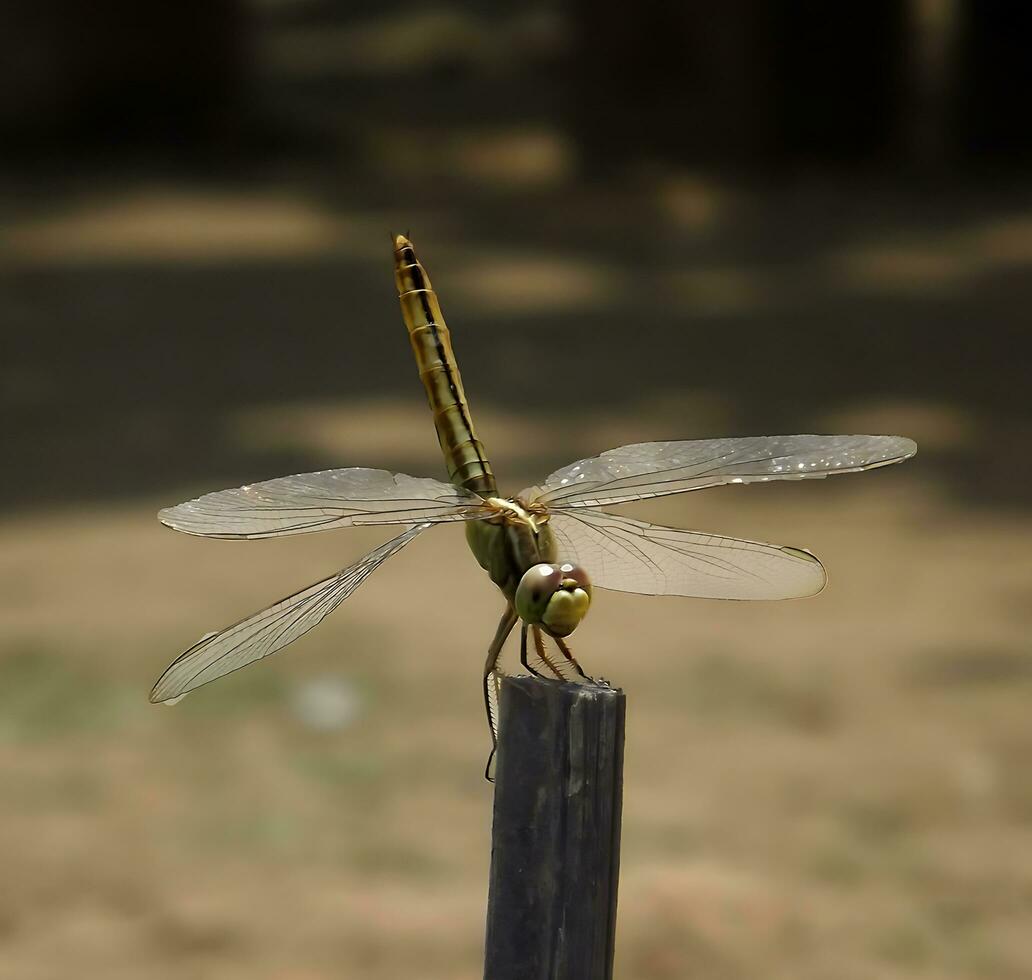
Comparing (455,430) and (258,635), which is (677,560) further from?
(258,635)

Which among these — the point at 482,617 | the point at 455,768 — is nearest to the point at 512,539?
the point at 455,768

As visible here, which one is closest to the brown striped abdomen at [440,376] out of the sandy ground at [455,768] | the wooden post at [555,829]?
the wooden post at [555,829]

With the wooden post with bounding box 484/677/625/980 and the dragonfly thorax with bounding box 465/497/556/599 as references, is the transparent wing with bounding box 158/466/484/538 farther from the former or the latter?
the wooden post with bounding box 484/677/625/980

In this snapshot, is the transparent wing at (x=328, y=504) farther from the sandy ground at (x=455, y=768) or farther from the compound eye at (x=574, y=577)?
the sandy ground at (x=455, y=768)

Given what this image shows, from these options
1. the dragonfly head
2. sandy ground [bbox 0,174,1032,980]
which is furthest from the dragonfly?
sandy ground [bbox 0,174,1032,980]

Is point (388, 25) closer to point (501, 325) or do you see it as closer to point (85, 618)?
point (501, 325)

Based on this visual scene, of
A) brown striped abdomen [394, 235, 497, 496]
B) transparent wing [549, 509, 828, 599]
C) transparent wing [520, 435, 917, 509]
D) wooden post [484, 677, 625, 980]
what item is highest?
brown striped abdomen [394, 235, 497, 496]
